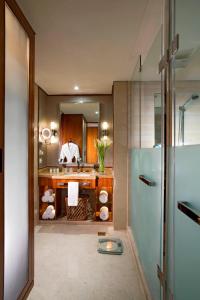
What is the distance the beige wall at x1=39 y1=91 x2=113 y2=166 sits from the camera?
3.95m

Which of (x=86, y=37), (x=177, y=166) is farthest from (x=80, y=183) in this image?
(x=177, y=166)

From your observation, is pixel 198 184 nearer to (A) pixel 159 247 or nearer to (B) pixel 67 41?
(A) pixel 159 247

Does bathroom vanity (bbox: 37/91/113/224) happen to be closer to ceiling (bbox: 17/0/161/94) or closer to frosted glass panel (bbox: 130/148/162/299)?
ceiling (bbox: 17/0/161/94)

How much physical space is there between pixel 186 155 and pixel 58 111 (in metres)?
3.28

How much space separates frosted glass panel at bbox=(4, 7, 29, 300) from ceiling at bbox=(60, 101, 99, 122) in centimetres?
220

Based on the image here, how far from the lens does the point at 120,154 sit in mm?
3268

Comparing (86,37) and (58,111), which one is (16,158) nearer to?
(86,37)

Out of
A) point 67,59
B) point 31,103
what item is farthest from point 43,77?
point 31,103

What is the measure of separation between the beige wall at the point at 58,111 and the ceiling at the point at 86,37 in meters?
0.76

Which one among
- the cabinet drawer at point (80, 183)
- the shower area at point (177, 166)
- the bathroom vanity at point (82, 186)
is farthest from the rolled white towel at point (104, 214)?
the shower area at point (177, 166)

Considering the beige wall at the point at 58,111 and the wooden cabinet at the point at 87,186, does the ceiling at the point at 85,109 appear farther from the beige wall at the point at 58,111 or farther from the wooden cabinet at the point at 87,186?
the wooden cabinet at the point at 87,186

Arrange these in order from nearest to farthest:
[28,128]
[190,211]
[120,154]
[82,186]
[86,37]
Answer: [190,211] < [28,128] < [86,37] < [120,154] < [82,186]

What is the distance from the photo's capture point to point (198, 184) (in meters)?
0.93

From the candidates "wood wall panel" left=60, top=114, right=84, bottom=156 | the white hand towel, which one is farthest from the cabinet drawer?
"wood wall panel" left=60, top=114, right=84, bottom=156
